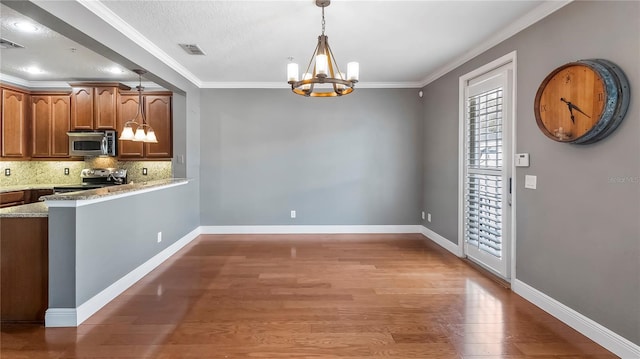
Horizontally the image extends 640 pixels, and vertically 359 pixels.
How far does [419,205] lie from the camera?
217 inches

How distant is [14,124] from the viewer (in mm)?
5023

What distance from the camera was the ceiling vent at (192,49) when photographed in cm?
361

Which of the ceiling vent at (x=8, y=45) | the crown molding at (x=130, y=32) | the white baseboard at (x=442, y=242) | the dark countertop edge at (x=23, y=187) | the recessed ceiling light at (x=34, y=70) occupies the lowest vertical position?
the white baseboard at (x=442, y=242)

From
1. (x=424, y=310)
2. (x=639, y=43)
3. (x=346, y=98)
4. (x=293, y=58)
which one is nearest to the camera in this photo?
(x=639, y=43)

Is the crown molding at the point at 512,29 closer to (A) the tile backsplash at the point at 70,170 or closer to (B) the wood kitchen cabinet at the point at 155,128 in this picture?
(B) the wood kitchen cabinet at the point at 155,128

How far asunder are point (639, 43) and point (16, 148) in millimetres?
7652

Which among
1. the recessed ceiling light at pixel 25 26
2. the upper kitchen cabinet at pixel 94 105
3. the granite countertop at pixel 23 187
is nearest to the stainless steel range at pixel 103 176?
the granite countertop at pixel 23 187

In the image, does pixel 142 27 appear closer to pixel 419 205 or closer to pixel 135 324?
pixel 135 324

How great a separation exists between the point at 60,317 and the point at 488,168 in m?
4.32

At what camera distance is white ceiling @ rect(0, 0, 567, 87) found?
2734mm

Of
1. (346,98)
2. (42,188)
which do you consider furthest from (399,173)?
(42,188)

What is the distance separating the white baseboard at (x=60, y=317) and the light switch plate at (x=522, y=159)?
13.4ft

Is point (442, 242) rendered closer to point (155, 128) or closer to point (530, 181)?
point (530, 181)

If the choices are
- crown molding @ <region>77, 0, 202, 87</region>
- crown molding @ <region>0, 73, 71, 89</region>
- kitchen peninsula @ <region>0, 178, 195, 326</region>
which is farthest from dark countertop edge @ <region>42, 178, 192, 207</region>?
crown molding @ <region>0, 73, 71, 89</region>
